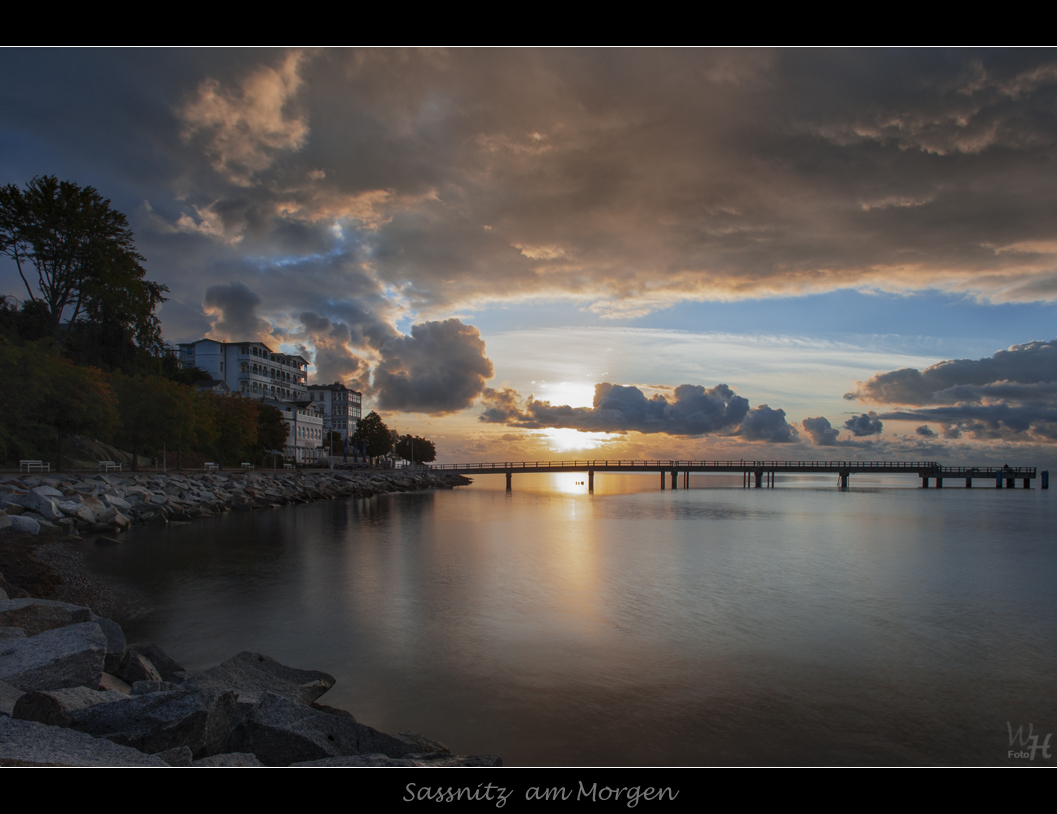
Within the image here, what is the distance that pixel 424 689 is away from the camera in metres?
9.55

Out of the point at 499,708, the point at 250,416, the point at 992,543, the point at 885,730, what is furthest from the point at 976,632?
the point at 250,416

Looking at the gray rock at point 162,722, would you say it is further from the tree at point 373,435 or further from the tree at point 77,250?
the tree at point 373,435

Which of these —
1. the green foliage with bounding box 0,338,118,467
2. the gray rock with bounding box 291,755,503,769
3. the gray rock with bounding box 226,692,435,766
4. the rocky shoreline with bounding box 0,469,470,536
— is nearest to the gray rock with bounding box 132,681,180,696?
the gray rock with bounding box 226,692,435,766

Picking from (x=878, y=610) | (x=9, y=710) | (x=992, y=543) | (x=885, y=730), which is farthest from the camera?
(x=992, y=543)

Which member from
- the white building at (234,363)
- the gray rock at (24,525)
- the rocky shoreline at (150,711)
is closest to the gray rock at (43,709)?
the rocky shoreline at (150,711)

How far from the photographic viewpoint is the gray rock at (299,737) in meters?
5.95

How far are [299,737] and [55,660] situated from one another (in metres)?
3.07

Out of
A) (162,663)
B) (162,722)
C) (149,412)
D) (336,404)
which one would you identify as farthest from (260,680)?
(336,404)

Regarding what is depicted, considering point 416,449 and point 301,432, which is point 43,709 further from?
point 416,449

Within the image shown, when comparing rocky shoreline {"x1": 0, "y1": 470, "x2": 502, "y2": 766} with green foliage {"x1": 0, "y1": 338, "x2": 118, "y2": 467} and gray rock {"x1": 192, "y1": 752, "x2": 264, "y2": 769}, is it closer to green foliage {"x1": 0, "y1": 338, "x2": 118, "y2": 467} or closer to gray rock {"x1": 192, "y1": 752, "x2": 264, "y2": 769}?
gray rock {"x1": 192, "y1": 752, "x2": 264, "y2": 769}

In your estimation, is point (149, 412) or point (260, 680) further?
point (149, 412)

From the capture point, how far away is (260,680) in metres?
8.22
